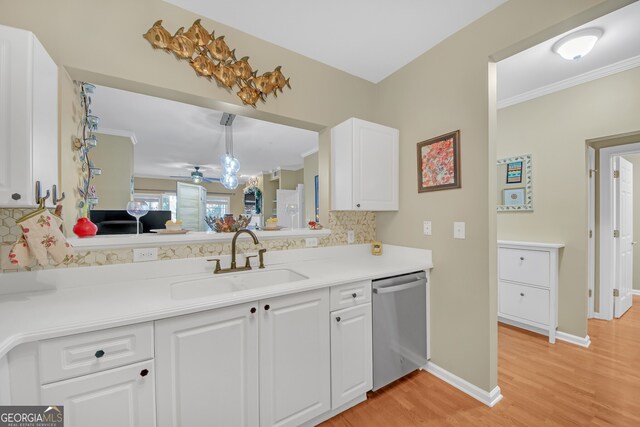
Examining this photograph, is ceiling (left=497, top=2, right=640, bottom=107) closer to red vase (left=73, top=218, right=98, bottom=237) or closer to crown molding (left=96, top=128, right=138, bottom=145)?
red vase (left=73, top=218, right=98, bottom=237)

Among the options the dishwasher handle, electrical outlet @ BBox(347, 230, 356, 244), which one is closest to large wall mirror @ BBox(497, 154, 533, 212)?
the dishwasher handle

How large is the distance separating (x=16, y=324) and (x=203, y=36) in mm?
1812

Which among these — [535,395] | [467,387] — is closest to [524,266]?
[535,395]

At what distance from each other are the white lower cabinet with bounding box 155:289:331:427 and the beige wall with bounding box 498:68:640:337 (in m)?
2.67

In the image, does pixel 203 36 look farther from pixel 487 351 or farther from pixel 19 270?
pixel 487 351

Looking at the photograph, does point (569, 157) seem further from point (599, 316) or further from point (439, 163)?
point (599, 316)

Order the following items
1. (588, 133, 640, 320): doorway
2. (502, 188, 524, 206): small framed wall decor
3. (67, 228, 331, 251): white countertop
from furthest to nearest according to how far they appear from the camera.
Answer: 1. (502, 188, 524, 206): small framed wall decor
2. (588, 133, 640, 320): doorway
3. (67, 228, 331, 251): white countertop

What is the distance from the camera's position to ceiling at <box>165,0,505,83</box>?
63.7 inches

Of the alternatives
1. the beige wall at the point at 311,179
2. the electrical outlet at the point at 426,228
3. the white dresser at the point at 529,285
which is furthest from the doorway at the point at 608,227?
the beige wall at the point at 311,179

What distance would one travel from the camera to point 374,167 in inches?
84.4

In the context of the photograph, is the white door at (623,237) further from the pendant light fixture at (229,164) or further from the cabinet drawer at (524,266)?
the pendant light fixture at (229,164)

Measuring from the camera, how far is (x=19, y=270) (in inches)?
49.4

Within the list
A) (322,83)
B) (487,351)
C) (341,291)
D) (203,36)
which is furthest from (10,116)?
(487,351)

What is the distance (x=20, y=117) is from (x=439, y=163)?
2385 mm
